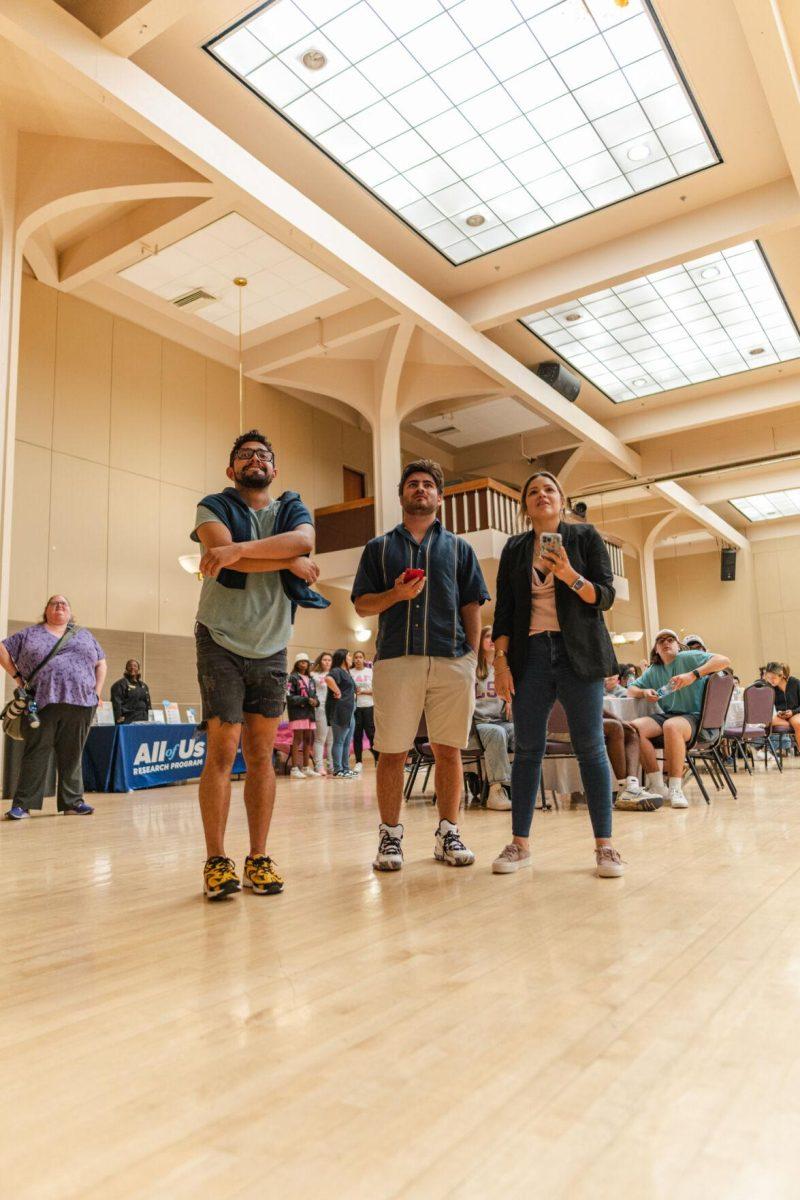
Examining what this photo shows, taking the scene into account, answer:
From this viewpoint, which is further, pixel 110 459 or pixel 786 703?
pixel 110 459

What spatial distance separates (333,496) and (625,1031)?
1219 cm

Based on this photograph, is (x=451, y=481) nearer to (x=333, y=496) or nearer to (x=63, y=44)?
(x=333, y=496)

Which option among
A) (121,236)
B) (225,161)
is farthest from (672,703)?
(121,236)

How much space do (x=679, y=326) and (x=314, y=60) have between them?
20.2 ft

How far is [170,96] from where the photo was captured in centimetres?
619

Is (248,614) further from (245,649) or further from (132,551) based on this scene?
(132,551)

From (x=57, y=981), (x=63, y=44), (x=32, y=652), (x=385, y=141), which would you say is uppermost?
(x=385, y=141)

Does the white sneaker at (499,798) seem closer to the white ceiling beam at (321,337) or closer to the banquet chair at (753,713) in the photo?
the banquet chair at (753,713)

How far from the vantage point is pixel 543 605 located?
9.12ft

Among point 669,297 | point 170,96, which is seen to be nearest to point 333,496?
point 669,297

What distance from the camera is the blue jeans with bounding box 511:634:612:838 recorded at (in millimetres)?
2650

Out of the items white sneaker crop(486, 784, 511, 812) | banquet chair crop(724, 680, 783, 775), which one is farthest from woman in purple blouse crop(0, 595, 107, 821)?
banquet chair crop(724, 680, 783, 775)

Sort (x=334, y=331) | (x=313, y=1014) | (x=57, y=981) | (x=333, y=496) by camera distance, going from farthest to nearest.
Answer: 1. (x=333, y=496)
2. (x=334, y=331)
3. (x=57, y=981)
4. (x=313, y=1014)

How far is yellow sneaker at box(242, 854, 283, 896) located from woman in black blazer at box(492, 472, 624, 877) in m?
0.70
